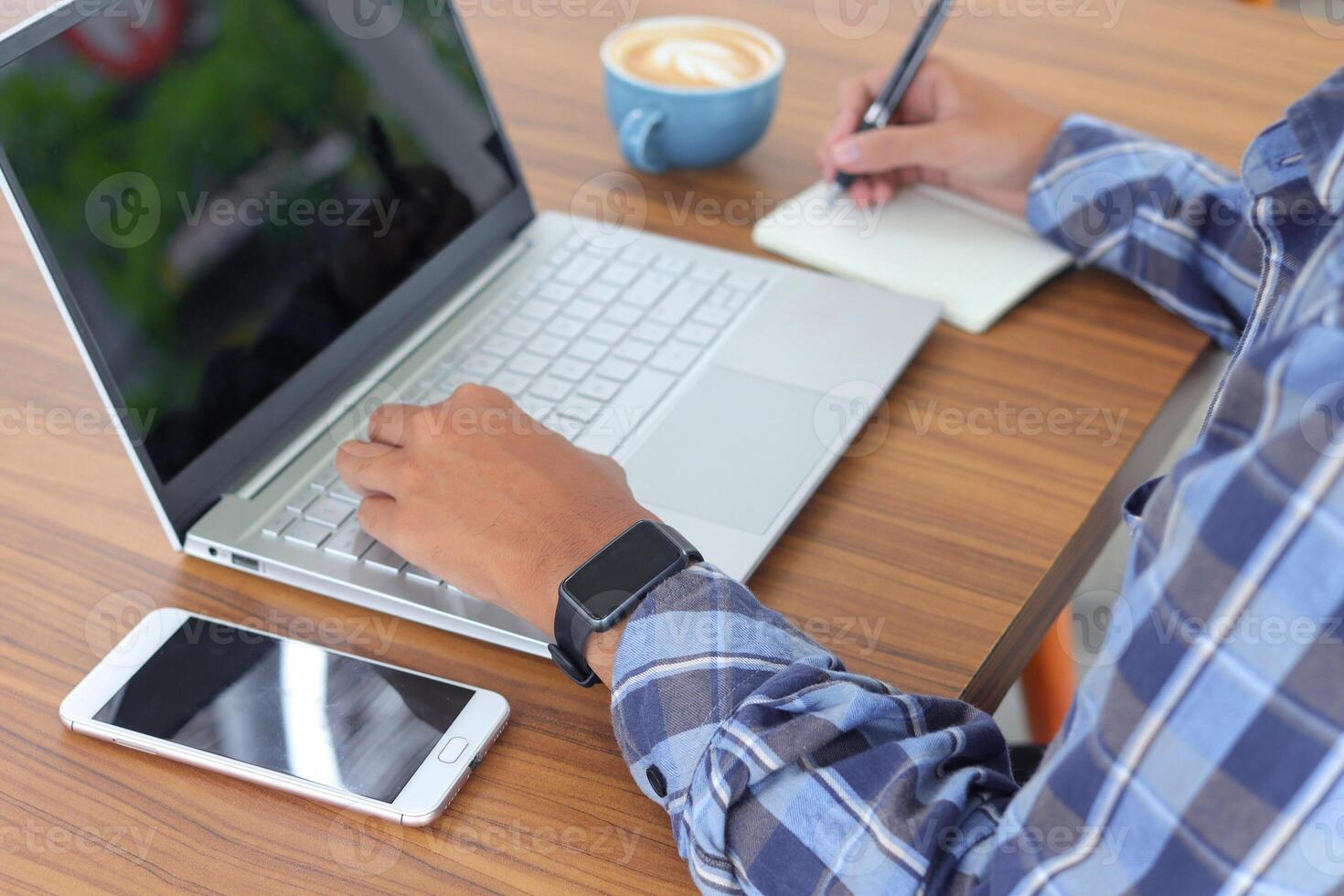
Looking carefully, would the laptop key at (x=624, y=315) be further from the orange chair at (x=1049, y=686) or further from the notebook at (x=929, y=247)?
the orange chair at (x=1049, y=686)

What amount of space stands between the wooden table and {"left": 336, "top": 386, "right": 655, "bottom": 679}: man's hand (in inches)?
1.8

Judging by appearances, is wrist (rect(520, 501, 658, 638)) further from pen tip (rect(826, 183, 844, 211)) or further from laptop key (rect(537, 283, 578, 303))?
pen tip (rect(826, 183, 844, 211))

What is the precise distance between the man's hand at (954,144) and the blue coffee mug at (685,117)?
7cm

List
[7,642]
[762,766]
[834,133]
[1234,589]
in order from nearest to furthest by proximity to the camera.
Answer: [1234,589], [762,766], [7,642], [834,133]

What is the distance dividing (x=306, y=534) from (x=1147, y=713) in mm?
464

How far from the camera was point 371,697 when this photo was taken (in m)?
0.62

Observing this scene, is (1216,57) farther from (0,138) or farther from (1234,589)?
(0,138)

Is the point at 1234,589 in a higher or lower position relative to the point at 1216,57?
higher

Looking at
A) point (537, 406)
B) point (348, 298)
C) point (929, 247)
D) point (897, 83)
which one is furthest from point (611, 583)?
point (897, 83)

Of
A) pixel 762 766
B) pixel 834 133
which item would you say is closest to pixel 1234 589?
pixel 762 766

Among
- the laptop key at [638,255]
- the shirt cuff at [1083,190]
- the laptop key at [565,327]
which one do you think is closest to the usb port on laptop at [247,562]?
the laptop key at [565,327]

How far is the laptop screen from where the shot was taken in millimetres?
652

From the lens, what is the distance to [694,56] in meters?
1.06

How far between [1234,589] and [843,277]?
0.55 meters
